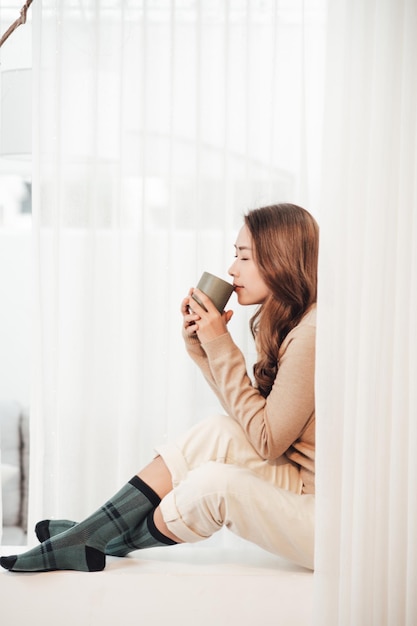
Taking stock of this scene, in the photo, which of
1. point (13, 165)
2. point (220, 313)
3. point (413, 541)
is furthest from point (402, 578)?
point (13, 165)

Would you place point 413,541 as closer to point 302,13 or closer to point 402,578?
point 402,578

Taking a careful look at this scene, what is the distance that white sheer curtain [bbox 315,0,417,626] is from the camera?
46.5 inches

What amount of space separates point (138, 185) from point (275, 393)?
0.67 metres

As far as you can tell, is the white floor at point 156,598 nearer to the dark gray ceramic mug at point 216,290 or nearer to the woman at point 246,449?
the woman at point 246,449

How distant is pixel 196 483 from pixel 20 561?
360mm

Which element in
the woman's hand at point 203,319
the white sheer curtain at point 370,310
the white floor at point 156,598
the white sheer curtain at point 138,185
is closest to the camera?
the white sheer curtain at point 370,310

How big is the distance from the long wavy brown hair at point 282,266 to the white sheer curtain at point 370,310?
460 mm

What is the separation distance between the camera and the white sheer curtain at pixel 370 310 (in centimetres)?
118

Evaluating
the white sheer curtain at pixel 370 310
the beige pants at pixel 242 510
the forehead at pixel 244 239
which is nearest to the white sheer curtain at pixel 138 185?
the forehead at pixel 244 239

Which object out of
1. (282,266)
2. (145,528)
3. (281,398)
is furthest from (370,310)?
(145,528)

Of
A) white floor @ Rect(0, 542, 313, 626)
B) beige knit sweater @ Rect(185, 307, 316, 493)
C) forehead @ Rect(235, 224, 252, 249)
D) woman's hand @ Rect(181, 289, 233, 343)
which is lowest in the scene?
white floor @ Rect(0, 542, 313, 626)

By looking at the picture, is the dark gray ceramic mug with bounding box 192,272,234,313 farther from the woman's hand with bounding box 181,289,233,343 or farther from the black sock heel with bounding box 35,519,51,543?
the black sock heel with bounding box 35,519,51,543

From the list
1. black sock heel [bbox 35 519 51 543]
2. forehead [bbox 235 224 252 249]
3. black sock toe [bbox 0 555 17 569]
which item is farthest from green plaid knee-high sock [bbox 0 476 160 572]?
forehead [bbox 235 224 252 249]

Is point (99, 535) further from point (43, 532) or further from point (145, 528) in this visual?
point (43, 532)
